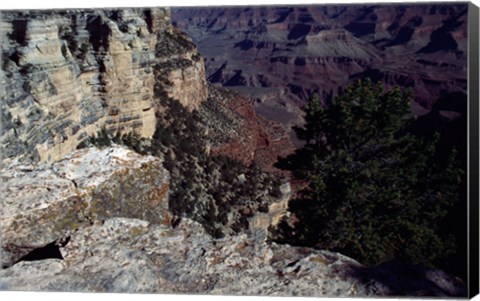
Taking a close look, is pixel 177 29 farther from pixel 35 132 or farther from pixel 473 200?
pixel 473 200

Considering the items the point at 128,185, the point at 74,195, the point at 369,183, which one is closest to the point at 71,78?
the point at 369,183

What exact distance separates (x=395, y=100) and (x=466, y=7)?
352 cm

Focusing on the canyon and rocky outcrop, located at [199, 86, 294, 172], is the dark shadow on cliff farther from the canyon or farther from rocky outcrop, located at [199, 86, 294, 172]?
rocky outcrop, located at [199, 86, 294, 172]

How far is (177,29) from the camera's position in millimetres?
24547

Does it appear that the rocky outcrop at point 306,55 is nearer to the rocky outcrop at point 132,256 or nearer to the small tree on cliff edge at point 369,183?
the small tree on cliff edge at point 369,183

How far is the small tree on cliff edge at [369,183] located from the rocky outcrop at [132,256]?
8.99 feet

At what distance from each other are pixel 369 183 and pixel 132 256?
15.1 ft

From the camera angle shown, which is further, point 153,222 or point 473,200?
point 153,222

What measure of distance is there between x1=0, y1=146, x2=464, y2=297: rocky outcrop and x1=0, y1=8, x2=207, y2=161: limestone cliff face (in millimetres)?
1745

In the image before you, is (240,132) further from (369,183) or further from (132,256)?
(132,256)

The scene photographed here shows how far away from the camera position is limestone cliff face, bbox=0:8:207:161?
826cm

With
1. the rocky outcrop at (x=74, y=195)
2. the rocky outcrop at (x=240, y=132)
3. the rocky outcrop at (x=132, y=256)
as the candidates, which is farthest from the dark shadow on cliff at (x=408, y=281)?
the rocky outcrop at (x=240, y=132)

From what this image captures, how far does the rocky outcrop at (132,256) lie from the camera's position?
5254 mm

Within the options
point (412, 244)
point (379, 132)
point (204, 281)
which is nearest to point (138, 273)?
point (204, 281)
